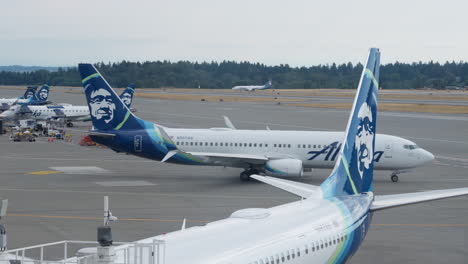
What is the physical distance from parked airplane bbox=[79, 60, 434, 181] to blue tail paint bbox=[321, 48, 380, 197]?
71.4 feet

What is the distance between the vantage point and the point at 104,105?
156 feet

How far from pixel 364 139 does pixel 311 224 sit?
609 centimetres

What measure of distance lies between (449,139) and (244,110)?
5797 cm

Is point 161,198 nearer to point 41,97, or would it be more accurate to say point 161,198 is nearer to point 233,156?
point 233,156

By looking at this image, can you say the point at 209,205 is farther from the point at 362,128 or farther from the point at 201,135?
the point at 362,128

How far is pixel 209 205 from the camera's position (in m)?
37.9

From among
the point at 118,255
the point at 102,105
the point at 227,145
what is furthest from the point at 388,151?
the point at 118,255

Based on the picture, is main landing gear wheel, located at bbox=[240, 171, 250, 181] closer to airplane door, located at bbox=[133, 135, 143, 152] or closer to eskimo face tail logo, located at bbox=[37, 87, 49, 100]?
airplane door, located at bbox=[133, 135, 143, 152]

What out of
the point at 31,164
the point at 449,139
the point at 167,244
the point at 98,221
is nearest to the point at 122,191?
the point at 98,221

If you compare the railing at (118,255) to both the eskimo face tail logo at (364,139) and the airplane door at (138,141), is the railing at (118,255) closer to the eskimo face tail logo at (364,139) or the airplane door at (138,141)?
the eskimo face tail logo at (364,139)

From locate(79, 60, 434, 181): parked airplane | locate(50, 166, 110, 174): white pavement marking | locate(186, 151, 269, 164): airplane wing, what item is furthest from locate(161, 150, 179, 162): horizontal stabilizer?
locate(50, 166, 110, 174): white pavement marking

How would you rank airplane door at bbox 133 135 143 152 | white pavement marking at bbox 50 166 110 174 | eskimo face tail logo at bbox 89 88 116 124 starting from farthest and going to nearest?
white pavement marking at bbox 50 166 110 174
eskimo face tail logo at bbox 89 88 116 124
airplane door at bbox 133 135 143 152

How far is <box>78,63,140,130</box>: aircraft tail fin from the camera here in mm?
47656

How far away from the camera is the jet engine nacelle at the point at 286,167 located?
1796 inches
